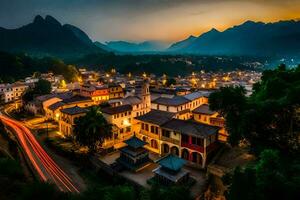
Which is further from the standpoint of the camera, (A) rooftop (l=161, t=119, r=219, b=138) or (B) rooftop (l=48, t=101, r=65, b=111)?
(B) rooftop (l=48, t=101, r=65, b=111)

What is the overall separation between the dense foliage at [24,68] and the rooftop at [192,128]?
9682cm

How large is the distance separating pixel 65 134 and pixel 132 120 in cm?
1674

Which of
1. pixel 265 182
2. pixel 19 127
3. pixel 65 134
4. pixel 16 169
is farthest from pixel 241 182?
pixel 19 127

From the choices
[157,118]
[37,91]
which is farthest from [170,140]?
[37,91]

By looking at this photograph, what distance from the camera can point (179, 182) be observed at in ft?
101

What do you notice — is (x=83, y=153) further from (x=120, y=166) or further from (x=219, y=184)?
(x=219, y=184)

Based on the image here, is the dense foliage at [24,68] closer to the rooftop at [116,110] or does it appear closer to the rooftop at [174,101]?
the rooftop at [116,110]

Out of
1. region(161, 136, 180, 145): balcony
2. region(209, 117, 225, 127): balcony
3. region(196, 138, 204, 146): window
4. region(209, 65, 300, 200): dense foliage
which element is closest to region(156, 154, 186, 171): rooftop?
region(196, 138, 204, 146): window

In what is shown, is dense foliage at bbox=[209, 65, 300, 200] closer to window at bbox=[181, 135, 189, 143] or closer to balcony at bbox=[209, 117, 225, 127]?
window at bbox=[181, 135, 189, 143]

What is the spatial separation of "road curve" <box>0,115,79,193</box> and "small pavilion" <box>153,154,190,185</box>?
42.2 feet

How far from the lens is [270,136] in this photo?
25.2 m

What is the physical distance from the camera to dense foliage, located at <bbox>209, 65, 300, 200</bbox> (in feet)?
53.3

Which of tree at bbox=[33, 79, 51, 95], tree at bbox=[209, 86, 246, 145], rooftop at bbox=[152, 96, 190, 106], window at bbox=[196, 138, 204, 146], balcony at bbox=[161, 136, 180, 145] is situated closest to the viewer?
tree at bbox=[209, 86, 246, 145]

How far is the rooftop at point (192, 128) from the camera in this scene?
3609cm
